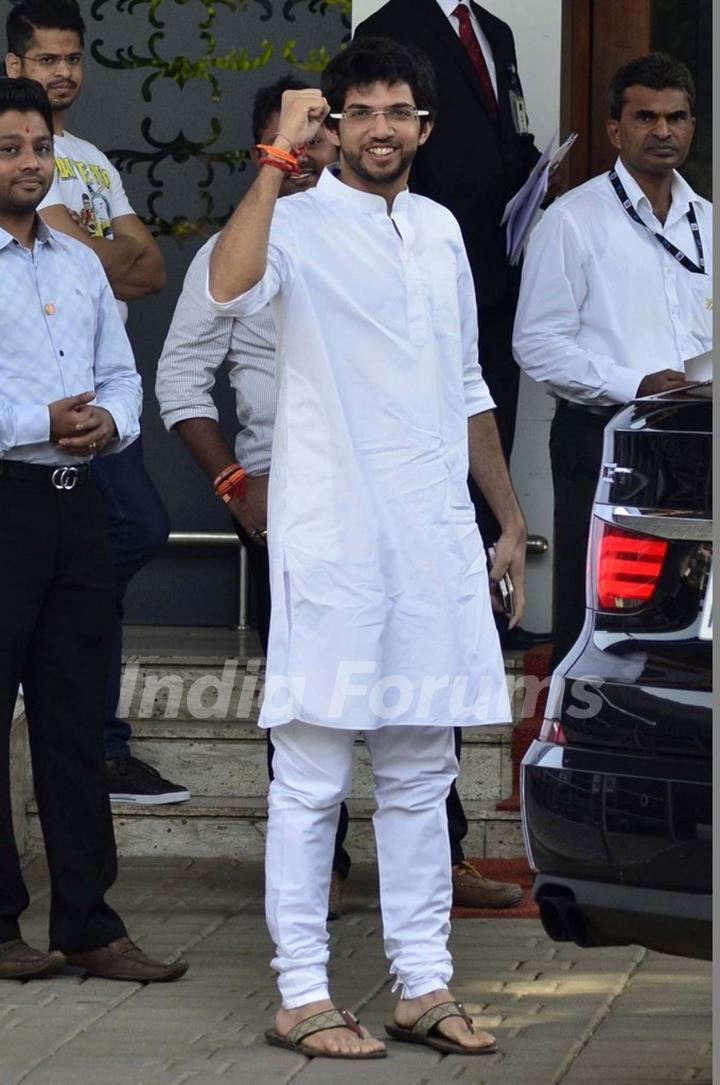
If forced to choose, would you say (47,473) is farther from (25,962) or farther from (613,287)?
(613,287)

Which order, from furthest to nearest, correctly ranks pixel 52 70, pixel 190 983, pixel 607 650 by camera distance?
pixel 52 70, pixel 190 983, pixel 607 650

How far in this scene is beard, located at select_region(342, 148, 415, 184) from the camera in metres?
4.59

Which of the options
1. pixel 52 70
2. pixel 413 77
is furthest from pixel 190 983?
pixel 52 70

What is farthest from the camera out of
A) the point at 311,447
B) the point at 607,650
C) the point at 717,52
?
the point at 311,447

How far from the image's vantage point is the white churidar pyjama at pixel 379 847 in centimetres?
459

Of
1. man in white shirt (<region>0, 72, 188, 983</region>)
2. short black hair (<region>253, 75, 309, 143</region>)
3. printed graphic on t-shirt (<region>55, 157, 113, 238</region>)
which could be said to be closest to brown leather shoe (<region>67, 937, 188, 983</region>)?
man in white shirt (<region>0, 72, 188, 983</region>)

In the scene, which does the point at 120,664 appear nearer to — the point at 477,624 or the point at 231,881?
the point at 231,881

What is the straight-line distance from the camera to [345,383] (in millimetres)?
4547

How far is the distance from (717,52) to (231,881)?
3.84 meters

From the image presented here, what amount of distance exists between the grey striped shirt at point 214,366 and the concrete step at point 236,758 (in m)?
1.33

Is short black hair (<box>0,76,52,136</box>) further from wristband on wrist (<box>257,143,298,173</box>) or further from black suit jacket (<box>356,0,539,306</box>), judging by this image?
black suit jacket (<box>356,0,539,306</box>)

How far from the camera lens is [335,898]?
5.86m

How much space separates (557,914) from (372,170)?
175cm

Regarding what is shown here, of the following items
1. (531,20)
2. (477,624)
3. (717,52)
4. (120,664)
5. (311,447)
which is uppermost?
(531,20)
